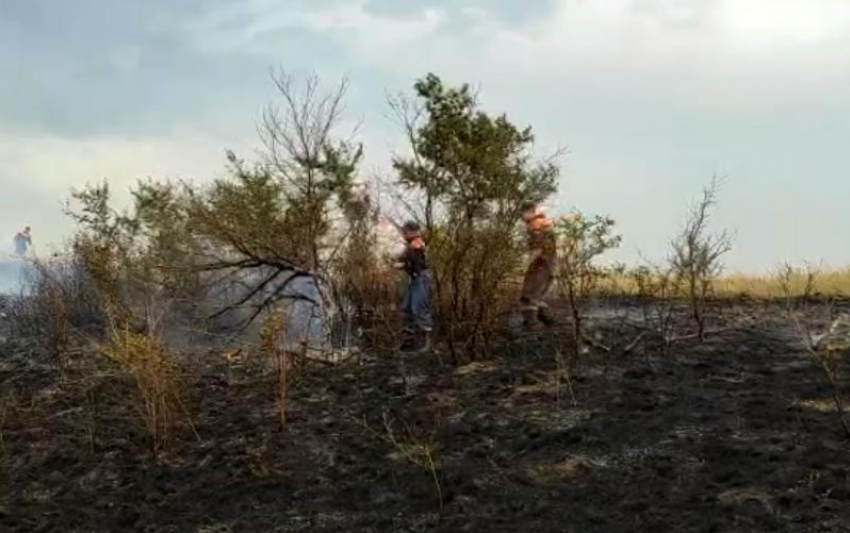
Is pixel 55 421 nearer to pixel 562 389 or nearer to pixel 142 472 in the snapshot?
pixel 142 472

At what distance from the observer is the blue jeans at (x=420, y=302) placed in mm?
11531

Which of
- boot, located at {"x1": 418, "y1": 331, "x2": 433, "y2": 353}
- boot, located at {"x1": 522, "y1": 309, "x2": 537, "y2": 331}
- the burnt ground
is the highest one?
boot, located at {"x1": 522, "y1": 309, "x2": 537, "y2": 331}

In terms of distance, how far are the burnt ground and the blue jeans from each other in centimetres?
43

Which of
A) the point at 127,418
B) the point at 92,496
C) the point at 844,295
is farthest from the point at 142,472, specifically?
the point at 844,295

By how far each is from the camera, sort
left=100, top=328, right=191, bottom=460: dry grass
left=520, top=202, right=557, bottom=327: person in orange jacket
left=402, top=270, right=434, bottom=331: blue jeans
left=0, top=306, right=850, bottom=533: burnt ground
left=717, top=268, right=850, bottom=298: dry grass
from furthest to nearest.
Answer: left=717, top=268, right=850, bottom=298: dry grass
left=402, top=270, right=434, bottom=331: blue jeans
left=520, top=202, right=557, bottom=327: person in orange jacket
left=100, top=328, right=191, bottom=460: dry grass
left=0, top=306, right=850, bottom=533: burnt ground

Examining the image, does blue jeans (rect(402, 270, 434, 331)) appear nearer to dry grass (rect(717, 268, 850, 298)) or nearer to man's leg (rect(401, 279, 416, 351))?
man's leg (rect(401, 279, 416, 351))

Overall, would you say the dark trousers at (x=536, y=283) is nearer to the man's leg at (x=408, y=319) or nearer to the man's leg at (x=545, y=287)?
the man's leg at (x=545, y=287)

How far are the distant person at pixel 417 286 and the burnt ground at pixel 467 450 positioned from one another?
0.39 m

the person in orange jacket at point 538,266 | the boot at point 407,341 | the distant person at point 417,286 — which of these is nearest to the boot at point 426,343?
the distant person at point 417,286

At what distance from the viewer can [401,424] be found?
9094 millimetres

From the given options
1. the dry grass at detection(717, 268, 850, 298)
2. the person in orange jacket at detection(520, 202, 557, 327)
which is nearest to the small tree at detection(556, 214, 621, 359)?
the person in orange jacket at detection(520, 202, 557, 327)

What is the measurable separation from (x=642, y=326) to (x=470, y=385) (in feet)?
9.51

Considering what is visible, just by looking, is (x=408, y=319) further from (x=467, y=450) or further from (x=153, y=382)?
(x=467, y=450)

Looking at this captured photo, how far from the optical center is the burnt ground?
23.7ft
